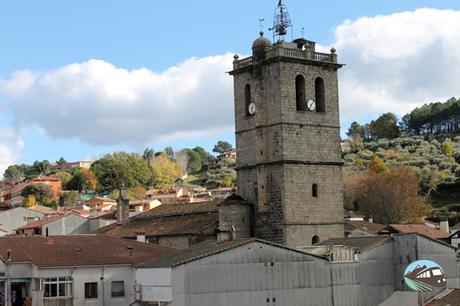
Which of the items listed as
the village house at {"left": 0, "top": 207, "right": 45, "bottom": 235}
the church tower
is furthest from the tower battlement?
the village house at {"left": 0, "top": 207, "right": 45, "bottom": 235}

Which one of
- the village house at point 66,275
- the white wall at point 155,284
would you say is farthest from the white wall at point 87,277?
the white wall at point 155,284

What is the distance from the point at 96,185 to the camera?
592ft

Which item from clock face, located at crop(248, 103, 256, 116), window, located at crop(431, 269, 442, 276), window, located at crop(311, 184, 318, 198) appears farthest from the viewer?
clock face, located at crop(248, 103, 256, 116)

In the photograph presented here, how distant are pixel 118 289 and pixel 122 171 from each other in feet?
402

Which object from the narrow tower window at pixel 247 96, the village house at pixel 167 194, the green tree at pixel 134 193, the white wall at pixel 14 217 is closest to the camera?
the narrow tower window at pixel 247 96

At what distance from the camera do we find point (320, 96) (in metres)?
57.0

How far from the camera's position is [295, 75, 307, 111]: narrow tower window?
55656mm

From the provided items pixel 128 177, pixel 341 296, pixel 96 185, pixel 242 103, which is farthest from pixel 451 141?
pixel 341 296

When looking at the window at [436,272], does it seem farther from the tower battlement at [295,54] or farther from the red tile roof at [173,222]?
the tower battlement at [295,54]

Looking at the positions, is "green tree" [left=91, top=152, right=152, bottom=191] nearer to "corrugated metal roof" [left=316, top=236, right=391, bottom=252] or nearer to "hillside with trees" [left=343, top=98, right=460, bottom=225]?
"hillside with trees" [left=343, top=98, right=460, bottom=225]

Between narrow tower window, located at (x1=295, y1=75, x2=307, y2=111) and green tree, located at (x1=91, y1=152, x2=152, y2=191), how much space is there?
4347 inches

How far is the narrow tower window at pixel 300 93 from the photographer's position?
55656 mm

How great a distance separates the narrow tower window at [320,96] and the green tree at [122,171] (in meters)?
110

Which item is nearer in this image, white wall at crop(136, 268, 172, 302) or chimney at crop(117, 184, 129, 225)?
white wall at crop(136, 268, 172, 302)
